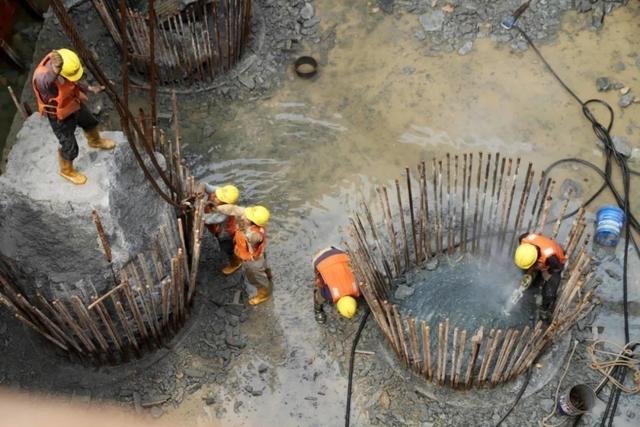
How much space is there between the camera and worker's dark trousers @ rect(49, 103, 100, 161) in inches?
281

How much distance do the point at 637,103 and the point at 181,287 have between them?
6702 mm

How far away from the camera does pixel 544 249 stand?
7902 millimetres

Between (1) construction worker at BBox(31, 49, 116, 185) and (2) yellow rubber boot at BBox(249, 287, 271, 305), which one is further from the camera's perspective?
(2) yellow rubber boot at BBox(249, 287, 271, 305)

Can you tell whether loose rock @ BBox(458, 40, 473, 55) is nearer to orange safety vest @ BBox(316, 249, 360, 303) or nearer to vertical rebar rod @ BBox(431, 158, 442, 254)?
vertical rebar rod @ BBox(431, 158, 442, 254)

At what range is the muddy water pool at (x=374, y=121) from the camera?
376 inches

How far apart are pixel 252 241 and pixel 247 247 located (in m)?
0.19

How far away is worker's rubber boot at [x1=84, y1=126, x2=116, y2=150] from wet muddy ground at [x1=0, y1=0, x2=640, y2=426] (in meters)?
2.04

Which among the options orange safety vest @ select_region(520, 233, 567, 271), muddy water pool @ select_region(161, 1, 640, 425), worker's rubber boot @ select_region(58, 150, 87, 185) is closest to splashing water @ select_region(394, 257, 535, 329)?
orange safety vest @ select_region(520, 233, 567, 271)

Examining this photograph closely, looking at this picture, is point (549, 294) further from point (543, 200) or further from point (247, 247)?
point (247, 247)

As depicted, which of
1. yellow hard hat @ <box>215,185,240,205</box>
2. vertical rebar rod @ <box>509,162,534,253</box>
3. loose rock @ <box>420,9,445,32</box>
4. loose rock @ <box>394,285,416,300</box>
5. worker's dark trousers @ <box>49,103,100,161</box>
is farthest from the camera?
loose rock @ <box>420,9,445,32</box>

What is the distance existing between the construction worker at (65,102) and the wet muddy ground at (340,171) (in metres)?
2.26

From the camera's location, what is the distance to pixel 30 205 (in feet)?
23.9

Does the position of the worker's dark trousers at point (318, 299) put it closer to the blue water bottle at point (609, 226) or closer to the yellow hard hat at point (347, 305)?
the yellow hard hat at point (347, 305)

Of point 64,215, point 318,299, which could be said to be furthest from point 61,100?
point 318,299
